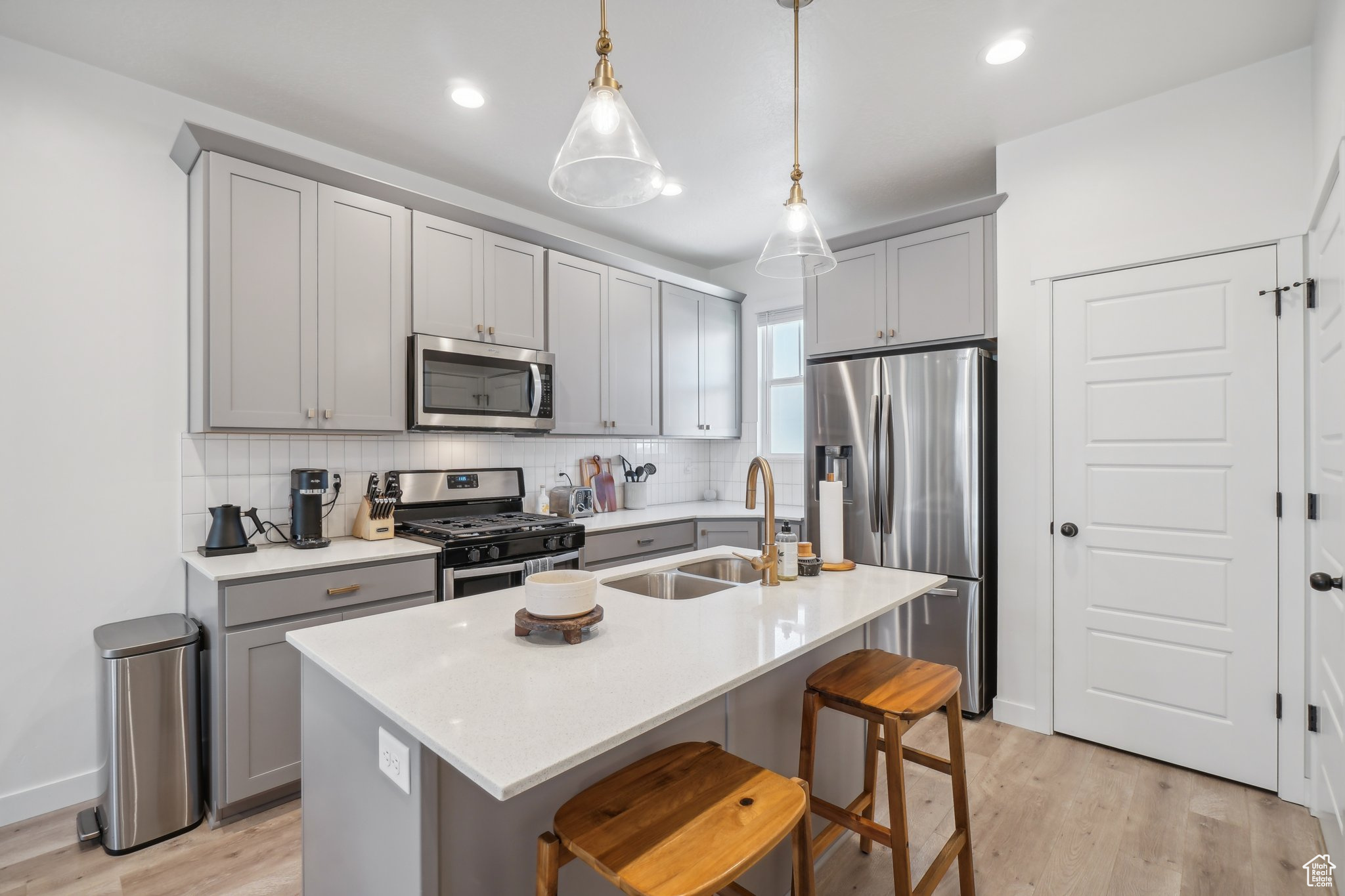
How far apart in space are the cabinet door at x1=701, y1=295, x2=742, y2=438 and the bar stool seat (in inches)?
110

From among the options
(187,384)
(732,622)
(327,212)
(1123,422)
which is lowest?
(732,622)

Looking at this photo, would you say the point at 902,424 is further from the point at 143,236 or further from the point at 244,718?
the point at 143,236

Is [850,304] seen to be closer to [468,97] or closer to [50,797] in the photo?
[468,97]

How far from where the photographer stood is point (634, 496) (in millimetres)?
4348

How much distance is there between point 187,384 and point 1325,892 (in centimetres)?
427

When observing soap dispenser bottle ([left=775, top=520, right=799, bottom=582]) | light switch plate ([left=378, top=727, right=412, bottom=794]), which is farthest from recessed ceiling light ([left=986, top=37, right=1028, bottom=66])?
light switch plate ([left=378, top=727, right=412, bottom=794])

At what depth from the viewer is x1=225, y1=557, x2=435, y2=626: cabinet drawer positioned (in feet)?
7.19

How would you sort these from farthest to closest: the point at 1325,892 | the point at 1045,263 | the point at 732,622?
1. the point at 1045,263
2. the point at 1325,892
3. the point at 732,622

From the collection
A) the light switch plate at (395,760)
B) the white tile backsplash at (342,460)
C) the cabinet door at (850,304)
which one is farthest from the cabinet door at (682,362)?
the light switch plate at (395,760)

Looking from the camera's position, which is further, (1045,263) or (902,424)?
(902,424)

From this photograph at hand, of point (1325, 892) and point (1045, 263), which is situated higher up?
point (1045, 263)

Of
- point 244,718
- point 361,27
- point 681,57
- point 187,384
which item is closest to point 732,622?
point 244,718

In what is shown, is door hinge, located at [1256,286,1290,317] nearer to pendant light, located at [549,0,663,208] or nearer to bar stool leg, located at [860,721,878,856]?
bar stool leg, located at [860,721,878,856]

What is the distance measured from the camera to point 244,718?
2213 mm
